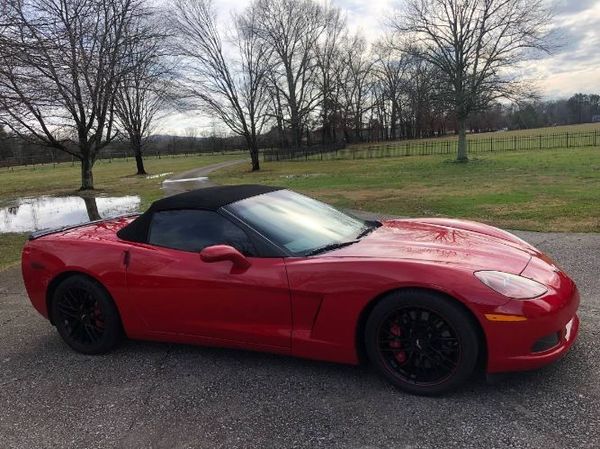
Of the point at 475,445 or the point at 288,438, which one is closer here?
the point at 475,445

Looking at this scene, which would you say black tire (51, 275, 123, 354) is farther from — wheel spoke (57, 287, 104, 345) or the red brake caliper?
the red brake caliper

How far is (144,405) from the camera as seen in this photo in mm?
3357

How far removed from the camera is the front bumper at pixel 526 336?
2938 mm

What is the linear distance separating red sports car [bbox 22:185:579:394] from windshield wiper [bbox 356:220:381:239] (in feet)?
0.09

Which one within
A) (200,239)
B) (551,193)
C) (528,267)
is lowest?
(551,193)

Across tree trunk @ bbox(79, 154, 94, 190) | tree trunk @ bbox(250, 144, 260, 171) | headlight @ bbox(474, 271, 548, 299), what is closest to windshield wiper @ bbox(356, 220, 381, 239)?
headlight @ bbox(474, 271, 548, 299)

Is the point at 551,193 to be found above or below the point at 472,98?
below

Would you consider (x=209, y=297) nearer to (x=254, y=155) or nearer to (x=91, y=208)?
(x=91, y=208)

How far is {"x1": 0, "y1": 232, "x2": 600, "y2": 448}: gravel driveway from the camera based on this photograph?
282cm

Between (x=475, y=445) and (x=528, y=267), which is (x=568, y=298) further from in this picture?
(x=475, y=445)

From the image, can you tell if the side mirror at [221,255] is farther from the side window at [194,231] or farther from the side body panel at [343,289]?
the side body panel at [343,289]

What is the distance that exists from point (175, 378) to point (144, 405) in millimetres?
380

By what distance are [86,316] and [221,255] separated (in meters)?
1.62

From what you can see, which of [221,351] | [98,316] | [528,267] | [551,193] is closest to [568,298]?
[528,267]
